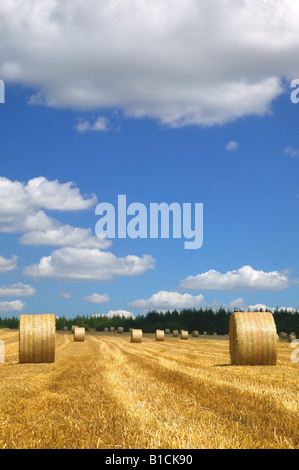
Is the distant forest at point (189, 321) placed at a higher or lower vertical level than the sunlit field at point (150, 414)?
lower

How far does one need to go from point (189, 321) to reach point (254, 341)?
67760mm

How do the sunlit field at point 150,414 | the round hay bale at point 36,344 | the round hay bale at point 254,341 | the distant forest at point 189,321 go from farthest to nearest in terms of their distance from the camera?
the distant forest at point 189,321, the round hay bale at point 36,344, the round hay bale at point 254,341, the sunlit field at point 150,414

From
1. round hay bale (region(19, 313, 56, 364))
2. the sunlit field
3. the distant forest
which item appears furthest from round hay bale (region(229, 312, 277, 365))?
the distant forest

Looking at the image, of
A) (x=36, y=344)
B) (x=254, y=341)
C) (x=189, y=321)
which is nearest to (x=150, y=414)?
(x=254, y=341)

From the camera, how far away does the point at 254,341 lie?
57.4 feet

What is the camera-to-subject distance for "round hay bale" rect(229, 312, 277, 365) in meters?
17.4

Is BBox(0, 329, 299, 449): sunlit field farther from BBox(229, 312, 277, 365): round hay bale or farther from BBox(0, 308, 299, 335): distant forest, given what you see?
BBox(0, 308, 299, 335): distant forest

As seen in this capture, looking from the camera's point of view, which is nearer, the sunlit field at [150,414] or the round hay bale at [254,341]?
the sunlit field at [150,414]

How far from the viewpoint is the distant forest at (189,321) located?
69.5m

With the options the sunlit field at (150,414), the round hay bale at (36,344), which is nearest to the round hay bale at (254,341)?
the sunlit field at (150,414)

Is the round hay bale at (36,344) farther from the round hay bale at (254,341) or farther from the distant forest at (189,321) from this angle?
the distant forest at (189,321)

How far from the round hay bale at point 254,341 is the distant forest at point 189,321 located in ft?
140
